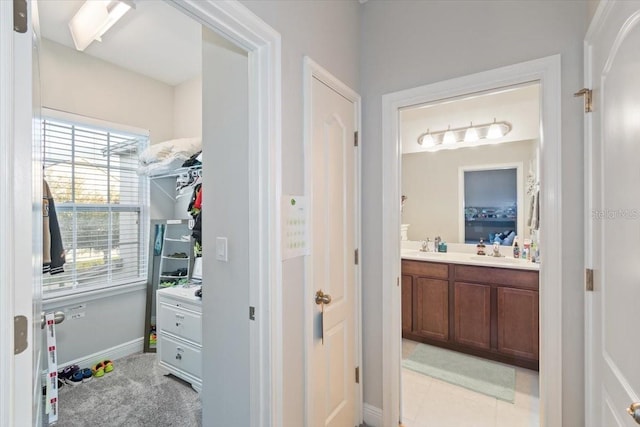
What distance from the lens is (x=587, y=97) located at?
1.31 metres

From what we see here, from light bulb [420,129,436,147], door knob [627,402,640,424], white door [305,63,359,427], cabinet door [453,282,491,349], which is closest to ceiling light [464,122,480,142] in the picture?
light bulb [420,129,436,147]

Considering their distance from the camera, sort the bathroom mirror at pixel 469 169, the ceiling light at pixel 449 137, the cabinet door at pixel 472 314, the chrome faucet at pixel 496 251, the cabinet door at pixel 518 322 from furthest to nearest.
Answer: the ceiling light at pixel 449 137
the chrome faucet at pixel 496 251
the bathroom mirror at pixel 469 169
the cabinet door at pixel 472 314
the cabinet door at pixel 518 322

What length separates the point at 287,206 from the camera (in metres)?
1.37

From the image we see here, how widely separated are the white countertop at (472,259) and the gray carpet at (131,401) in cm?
231

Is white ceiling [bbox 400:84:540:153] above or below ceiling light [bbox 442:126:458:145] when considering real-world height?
above

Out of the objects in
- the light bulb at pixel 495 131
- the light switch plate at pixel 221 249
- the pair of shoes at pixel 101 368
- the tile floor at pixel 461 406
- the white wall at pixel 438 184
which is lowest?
the tile floor at pixel 461 406

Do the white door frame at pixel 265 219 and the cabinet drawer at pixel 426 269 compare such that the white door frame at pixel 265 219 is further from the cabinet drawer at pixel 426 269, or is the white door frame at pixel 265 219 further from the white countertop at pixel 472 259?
the cabinet drawer at pixel 426 269

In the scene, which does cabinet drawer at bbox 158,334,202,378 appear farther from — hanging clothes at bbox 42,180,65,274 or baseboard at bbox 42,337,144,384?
hanging clothes at bbox 42,180,65,274

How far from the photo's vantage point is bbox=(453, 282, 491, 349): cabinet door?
2.82m

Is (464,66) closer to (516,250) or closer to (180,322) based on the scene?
(516,250)

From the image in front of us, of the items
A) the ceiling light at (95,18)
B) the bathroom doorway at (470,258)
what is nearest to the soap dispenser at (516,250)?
the bathroom doorway at (470,258)

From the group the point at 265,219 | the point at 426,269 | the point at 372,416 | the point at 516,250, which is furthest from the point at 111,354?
the point at 516,250

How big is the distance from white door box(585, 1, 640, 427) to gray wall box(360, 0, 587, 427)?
0.11 metres

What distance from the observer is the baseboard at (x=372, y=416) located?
1.98 meters
